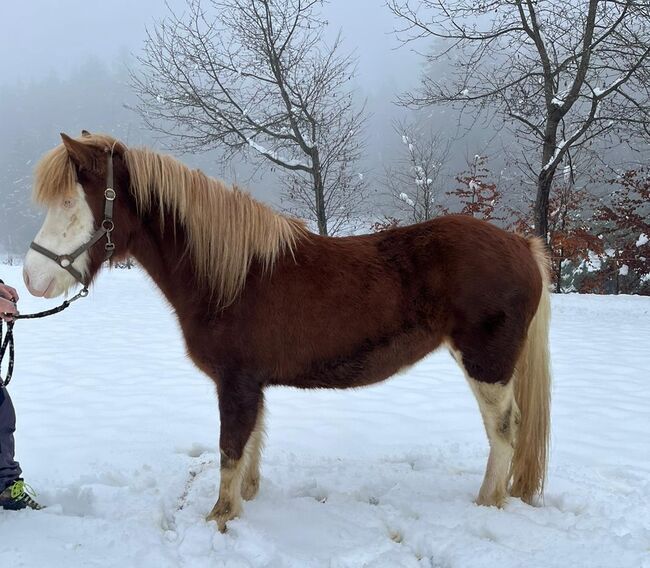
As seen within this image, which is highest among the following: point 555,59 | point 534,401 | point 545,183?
point 555,59

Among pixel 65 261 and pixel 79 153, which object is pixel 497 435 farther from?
pixel 79 153

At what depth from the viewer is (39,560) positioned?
175 centimetres

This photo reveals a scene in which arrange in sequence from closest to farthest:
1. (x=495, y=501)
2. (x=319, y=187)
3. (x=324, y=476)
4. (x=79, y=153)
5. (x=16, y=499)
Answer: (x=79, y=153) → (x=16, y=499) → (x=495, y=501) → (x=324, y=476) → (x=319, y=187)

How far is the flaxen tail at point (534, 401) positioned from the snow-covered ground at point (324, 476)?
0.42 feet

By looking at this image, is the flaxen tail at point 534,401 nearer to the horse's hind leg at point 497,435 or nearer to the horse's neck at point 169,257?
the horse's hind leg at point 497,435

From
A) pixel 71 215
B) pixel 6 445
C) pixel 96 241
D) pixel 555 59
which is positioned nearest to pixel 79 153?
pixel 71 215

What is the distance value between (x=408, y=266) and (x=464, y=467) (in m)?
1.40

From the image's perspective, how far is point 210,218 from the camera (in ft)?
7.27

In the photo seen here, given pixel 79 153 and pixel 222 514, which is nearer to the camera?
pixel 79 153

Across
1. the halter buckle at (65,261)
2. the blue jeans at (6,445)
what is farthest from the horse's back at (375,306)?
the blue jeans at (6,445)

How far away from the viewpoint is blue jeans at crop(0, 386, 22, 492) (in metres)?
2.10

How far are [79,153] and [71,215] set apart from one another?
270mm

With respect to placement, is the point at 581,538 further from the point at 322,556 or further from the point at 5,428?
the point at 5,428

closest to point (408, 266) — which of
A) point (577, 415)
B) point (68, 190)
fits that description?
point (68, 190)
